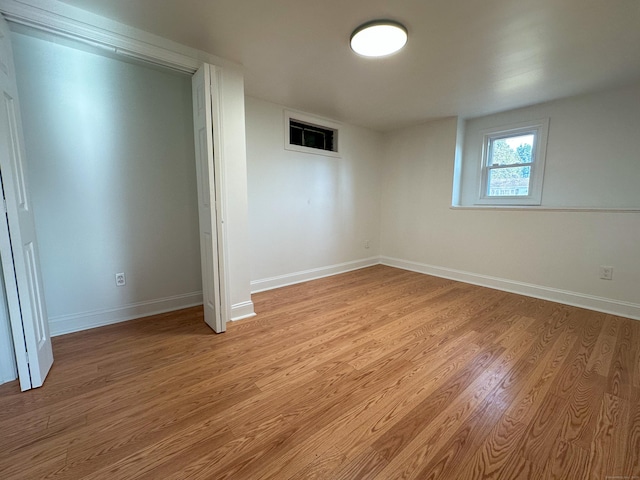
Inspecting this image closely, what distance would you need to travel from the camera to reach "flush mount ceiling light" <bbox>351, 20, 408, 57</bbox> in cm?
184

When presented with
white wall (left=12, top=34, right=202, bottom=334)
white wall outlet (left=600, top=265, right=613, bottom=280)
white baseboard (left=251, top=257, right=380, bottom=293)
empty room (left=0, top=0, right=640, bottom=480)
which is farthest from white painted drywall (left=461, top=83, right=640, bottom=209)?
white wall (left=12, top=34, right=202, bottom=334)

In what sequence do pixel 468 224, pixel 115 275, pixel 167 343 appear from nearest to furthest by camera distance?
1. pixel 167 343
2. pixel 115 275
3. pixel 468 224

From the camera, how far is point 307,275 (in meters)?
3.93

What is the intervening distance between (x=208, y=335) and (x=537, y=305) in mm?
3460

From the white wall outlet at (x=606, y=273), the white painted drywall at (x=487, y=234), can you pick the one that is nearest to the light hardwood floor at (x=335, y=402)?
the white wall outlet at (x=606, y=273)

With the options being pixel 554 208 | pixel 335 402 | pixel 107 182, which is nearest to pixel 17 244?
pixel 107 182

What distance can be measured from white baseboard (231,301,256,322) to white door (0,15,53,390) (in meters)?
1.28

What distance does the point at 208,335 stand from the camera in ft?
7.52

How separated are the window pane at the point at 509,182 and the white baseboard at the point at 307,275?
2.15 meters

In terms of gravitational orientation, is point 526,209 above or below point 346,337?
above

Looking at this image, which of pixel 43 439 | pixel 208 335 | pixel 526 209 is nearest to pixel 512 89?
pixel 526 209

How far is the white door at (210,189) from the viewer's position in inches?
83.0

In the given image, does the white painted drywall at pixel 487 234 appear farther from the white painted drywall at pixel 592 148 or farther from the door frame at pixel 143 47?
the door frame at pixel 143 47

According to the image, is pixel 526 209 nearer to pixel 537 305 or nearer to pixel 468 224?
pixel 468 224
